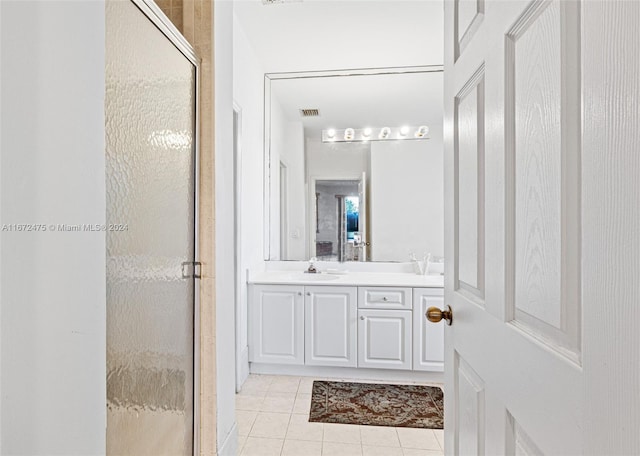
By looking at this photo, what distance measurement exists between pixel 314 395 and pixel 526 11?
246 centimetres

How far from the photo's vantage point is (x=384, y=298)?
2.73 m

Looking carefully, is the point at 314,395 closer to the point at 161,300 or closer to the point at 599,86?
the point at 161,300

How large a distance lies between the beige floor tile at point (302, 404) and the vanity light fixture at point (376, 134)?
2.18 m

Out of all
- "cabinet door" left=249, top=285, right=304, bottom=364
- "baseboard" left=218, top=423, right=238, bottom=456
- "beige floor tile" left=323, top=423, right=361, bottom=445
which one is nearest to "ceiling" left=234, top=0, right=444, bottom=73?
"cabinet door" left=249, top=285, right=304, bottom=364

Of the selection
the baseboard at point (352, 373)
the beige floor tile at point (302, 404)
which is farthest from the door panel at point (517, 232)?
the baseboard at point (352, 373)

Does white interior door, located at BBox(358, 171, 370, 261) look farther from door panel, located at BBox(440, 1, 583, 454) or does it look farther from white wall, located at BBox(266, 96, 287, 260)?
door panel, located at BBox(440, 1, 583, 454)

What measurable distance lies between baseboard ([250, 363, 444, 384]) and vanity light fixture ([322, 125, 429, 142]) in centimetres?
199

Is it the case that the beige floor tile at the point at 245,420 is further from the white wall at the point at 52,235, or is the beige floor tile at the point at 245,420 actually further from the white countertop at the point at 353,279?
the white wall at the point at 52,235

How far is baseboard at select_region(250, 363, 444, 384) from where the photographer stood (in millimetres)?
2746

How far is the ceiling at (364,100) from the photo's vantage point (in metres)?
3.18

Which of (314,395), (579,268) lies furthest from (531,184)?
(314,395)

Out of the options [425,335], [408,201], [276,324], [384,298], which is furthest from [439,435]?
[408,201]

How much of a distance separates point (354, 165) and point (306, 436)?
7.29ft

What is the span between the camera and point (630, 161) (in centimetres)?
37
